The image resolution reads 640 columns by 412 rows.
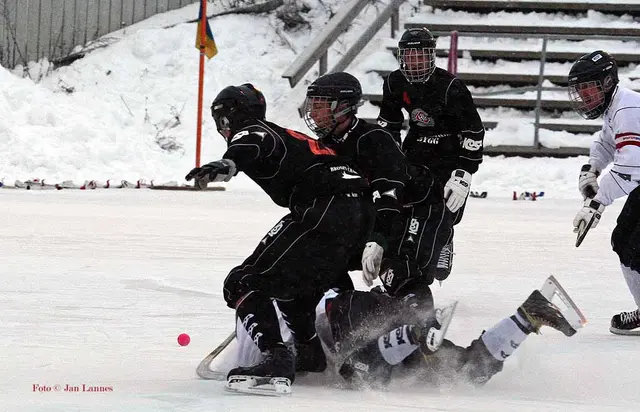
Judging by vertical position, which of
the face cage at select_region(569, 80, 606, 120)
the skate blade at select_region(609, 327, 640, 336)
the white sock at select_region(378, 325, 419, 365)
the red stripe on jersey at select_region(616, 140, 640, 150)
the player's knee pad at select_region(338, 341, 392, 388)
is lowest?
the skate blade at select_region(609, 327, 640, 336)

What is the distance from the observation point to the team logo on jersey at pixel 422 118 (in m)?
6.83

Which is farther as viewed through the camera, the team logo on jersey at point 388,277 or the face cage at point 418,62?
the face cage at point 418,62

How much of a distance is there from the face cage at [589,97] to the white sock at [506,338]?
1945 millimetres

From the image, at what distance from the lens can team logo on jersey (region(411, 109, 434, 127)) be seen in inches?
269

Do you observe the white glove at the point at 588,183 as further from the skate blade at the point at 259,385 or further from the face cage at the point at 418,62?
the skate blade at the point at 259,385

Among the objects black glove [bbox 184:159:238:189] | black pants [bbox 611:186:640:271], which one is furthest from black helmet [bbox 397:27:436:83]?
black glove [bbox 184:159:238:189]

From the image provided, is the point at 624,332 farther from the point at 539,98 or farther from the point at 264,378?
the point at 539,98

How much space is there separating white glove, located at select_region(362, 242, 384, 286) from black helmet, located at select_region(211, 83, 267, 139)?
2.31 feet

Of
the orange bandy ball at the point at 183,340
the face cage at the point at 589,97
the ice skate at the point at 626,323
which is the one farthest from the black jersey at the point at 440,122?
the orange bandy ball at the point at 183,340

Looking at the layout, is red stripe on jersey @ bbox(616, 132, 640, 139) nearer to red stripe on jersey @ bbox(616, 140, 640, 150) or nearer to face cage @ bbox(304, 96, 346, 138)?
red stripe on jersey @ bbox(616, 140, 640, 150)

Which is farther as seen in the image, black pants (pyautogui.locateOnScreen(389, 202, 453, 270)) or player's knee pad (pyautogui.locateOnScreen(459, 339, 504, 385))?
black pants (pyautogui.locateOnScreen(389, 202, 453, 270))

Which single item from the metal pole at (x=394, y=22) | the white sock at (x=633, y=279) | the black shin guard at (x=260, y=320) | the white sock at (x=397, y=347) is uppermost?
the black shin guard at (x=260, y=320)

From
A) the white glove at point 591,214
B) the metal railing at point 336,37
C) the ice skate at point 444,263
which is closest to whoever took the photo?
the white glove at point 591,214

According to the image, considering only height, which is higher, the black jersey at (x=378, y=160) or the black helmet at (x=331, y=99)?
the black helmet at (x=331, y=99)
